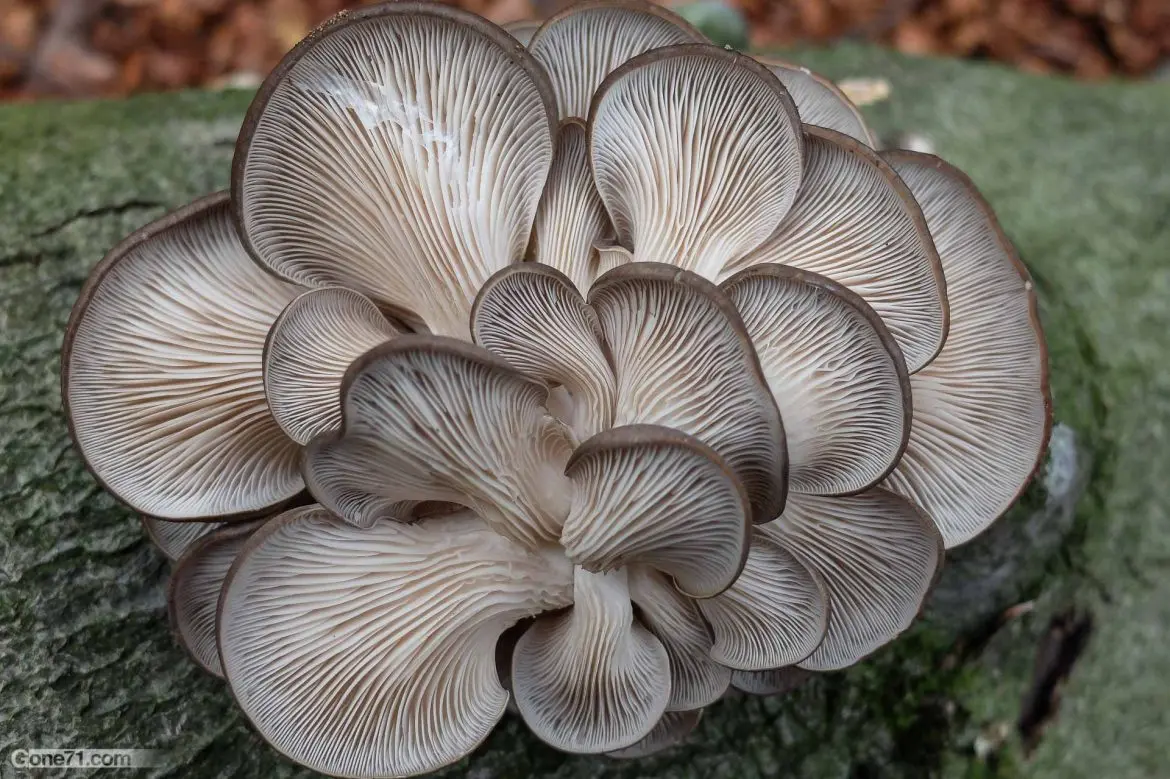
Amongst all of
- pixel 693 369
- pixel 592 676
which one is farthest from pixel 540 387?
pixel 592 676

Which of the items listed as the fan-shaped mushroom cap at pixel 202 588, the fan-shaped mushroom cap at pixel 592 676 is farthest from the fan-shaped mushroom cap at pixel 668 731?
the fan-shaped mushroom cap at pixel 202 588

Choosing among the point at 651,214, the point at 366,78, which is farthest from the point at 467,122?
the point at 651,214

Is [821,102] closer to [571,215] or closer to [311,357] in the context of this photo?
[571,215]

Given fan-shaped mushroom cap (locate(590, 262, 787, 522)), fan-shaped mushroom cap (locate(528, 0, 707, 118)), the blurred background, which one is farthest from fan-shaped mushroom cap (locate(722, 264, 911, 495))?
the blurred background

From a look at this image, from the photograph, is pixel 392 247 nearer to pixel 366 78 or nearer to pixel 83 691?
pixel 366 78

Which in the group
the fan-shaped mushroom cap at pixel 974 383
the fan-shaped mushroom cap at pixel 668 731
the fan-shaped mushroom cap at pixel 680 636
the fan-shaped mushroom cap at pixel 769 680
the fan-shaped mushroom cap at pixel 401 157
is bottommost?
the fan-shaped mushroom cap at pixel 668 731

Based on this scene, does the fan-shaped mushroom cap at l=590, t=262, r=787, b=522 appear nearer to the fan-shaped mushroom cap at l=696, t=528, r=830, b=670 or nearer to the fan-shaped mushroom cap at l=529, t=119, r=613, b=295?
the fan-shaped mushroom cap at l=696, t=528, r=830, b=670

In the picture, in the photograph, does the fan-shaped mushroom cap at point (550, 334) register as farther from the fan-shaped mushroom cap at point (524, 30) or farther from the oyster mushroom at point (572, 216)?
the fan-shaped mushroom cap at point (524, 30)
